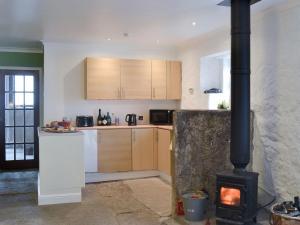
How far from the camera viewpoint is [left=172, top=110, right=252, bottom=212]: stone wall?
4.12 meters

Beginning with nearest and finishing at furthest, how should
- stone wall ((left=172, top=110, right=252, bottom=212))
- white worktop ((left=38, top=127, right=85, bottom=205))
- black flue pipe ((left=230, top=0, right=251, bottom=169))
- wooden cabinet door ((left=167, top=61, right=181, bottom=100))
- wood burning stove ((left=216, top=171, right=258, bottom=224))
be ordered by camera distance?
Result: 1. wood burning stove ((left=216, top=171, right=258, bottom=224))
2. black flue pipe ((left=230, top=0, right=251, bottom=169))
3. stone wall ((left=172, top=110, right=252, bottom=212))
4. white worktop ((left=38, top=127, right=85, bottom=205))
5. wooden cabinet door ((left=167, top=61, right=181, bottom=100))

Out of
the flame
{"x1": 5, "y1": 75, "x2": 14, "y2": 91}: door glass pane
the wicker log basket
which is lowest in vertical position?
the wicker log basket

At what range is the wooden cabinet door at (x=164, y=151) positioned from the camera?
5.90m

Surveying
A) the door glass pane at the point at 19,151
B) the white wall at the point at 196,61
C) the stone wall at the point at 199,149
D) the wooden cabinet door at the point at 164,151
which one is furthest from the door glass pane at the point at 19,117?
the stone wall at the point at 199,149

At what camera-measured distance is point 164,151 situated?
239 inches

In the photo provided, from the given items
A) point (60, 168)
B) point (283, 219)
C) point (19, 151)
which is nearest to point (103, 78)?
point (60, 168)

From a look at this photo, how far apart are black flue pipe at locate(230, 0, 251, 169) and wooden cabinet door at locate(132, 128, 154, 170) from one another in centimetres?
274

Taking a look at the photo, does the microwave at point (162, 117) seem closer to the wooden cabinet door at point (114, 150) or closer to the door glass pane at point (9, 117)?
the wooden cabinet door at point (114, 150)

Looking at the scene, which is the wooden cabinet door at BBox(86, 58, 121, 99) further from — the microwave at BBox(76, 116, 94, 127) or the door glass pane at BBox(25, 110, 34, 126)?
the door glass pane at BBox(25, 110, 34, 126)

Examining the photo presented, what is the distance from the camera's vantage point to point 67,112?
249 inches

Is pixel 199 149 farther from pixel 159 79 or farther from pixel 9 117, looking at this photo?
pixel 9 117

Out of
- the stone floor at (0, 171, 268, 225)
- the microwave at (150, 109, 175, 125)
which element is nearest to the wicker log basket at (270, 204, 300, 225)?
the stone floor at (0, 171, 268, 225)

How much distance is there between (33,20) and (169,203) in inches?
119

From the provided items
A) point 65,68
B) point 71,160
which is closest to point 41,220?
point 71,160
